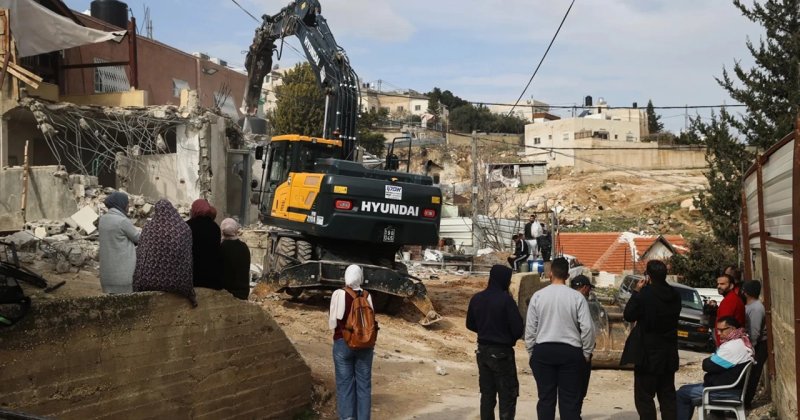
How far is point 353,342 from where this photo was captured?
6.71 metres

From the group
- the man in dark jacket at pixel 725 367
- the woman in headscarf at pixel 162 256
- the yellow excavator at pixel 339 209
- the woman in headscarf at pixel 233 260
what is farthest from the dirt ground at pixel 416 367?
the woman in headscarf at pixel 233 260

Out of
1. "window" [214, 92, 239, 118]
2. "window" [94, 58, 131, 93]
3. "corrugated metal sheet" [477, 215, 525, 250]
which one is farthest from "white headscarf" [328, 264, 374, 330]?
"corrugated metal sheet" [477, 215, 525, 250]

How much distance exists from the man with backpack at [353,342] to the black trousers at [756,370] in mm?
3818

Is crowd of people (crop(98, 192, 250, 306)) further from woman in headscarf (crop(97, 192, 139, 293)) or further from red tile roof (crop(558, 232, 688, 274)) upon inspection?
red tile roof (crop(558, 232, 688, 274))

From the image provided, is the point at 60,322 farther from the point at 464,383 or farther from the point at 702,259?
the point at 702,259

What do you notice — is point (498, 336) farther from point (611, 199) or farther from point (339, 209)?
point (611, 199)

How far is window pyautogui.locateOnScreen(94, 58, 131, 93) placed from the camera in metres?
25.2

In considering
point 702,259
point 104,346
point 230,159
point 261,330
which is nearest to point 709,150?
point 702,259

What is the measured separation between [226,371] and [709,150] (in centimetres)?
2281

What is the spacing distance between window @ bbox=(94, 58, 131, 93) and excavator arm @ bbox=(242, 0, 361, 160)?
883 centimetres

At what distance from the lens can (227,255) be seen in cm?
747

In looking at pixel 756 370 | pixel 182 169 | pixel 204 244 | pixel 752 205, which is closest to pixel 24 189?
pixel 182 169

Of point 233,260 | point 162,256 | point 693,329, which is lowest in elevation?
point 693,329

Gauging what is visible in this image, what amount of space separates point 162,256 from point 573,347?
3416mm
